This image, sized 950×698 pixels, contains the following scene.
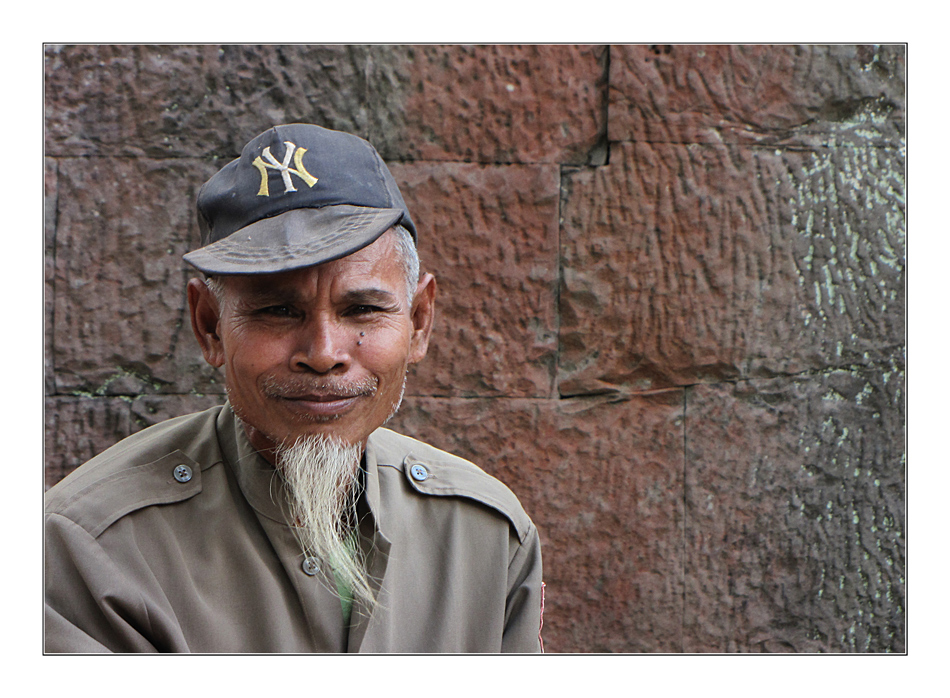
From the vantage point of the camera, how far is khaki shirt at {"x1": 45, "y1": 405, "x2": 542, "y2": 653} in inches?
50.5

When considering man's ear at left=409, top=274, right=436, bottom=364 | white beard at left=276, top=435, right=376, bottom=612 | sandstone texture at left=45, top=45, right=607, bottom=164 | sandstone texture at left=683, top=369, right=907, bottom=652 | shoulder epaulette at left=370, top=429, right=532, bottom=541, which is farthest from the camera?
sandstone texture at left=683, top=369, right=907, bottom=652

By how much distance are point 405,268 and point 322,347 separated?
0.21 m

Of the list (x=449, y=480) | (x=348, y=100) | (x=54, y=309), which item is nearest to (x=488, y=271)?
(x=348, y=100)

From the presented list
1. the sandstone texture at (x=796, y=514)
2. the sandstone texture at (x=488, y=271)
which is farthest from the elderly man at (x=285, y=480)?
the sandstone texture at (x=796, y=514)

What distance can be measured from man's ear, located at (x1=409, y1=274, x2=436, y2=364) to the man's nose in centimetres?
21

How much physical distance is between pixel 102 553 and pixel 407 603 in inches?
20.8

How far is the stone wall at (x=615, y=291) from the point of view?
2.01m

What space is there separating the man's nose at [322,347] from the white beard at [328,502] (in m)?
0.13

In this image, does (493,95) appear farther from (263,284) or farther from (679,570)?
(679,570)

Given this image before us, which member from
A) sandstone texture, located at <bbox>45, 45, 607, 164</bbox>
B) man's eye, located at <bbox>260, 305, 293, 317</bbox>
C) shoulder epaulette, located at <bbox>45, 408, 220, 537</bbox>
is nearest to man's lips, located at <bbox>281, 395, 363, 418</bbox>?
man's eye, located at <bbox>260, 305, 293, 317</bbox>

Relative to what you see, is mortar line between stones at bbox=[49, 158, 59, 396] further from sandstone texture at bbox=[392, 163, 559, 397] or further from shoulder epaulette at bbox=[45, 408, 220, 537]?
sandstone texture at bbox=[392, 163, 559, 397]

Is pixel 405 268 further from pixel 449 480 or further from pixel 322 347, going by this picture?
pixel 449 480

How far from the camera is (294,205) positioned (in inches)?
52.5

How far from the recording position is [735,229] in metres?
2.08
